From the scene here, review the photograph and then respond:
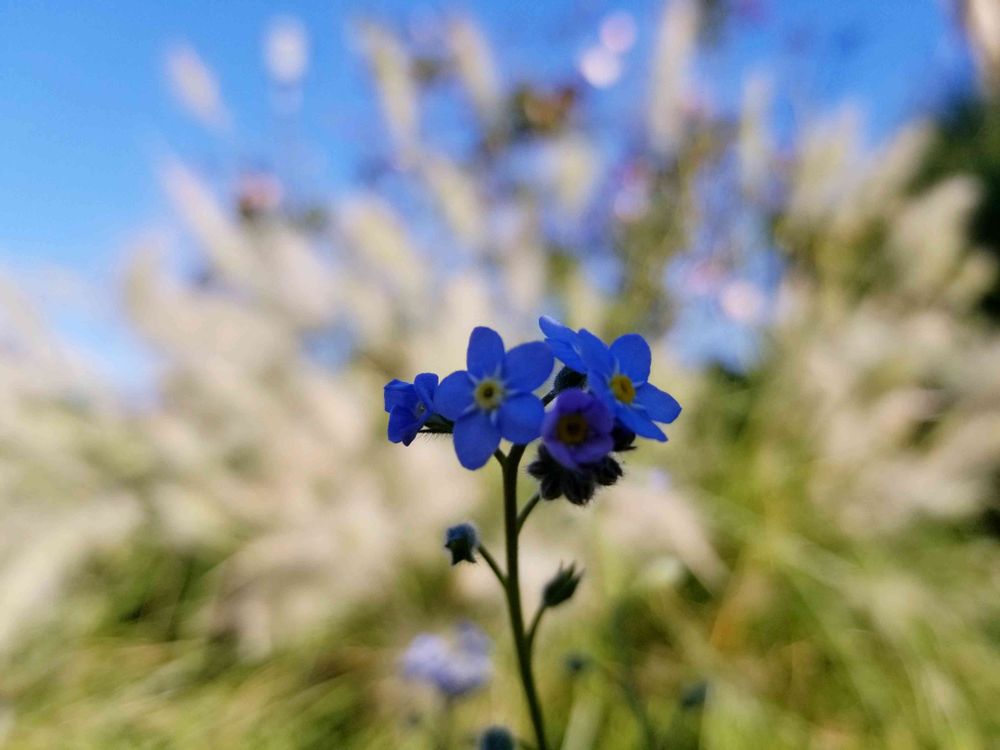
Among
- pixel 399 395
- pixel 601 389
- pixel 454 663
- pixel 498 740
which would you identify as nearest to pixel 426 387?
pixel 399 395

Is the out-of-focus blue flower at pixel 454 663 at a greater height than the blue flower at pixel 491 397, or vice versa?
the out-of-focus blue flower at pixel 454 663

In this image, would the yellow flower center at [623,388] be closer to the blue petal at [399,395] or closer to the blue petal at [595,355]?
the blue petal at [595,355]

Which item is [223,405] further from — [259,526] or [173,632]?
[173,632]

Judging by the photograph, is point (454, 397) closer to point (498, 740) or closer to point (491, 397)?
point (491, 397)

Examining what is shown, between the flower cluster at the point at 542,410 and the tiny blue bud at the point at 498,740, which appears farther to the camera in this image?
the tiny blue bud at the point at 498,740

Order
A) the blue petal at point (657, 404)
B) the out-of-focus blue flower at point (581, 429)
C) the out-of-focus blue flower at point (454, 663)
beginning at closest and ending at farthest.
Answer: the out-of-focus blue flower at point (581, 429) → the blue petal at point (657, 404) → the out-of-focus blue flower at point (454, 663)

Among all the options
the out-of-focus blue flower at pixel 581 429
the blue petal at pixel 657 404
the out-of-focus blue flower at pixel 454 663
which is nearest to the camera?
the out-of-focus blue flower at pixel 581 429

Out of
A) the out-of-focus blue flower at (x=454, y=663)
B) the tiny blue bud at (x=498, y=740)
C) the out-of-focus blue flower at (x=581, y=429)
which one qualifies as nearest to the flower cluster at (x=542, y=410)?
the out-of-focus blue flower at (x=581, y=429)
